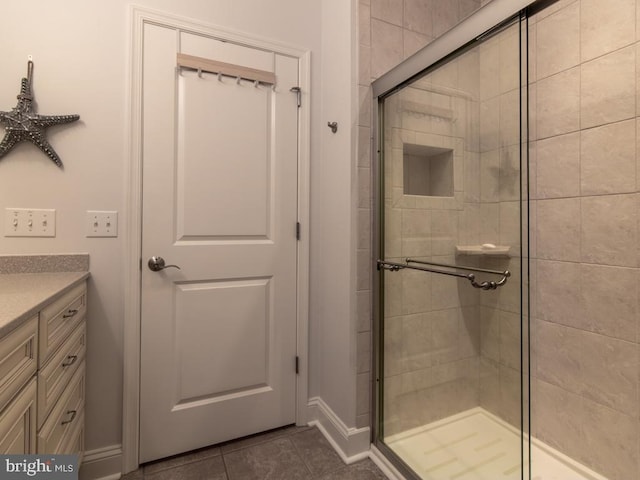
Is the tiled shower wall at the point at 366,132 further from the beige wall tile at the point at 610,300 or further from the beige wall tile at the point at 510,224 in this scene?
the beige wall tile at the point at 610,300

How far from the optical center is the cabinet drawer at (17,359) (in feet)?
2.25

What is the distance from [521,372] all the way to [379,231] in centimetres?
80

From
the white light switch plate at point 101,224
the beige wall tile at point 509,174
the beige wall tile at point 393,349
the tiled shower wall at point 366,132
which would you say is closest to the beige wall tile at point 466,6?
the tiled shower wall at point 366,132

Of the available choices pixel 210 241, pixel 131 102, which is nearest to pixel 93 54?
pixel 131 102

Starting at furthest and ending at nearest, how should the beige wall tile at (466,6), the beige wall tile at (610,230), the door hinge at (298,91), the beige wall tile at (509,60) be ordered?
1. the beige wall tile at (466,6)
2. the door hinge at (298,91)
3. the beige wall tile at (610,230)
4. the beige wall tile at (509,60)

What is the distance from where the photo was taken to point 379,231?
1583 mm

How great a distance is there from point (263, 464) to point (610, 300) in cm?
168

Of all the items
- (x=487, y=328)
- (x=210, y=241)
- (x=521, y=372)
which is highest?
(x=210, y=241)

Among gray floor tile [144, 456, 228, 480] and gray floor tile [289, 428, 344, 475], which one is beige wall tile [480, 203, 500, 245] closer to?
gray floor tile [289, 428, 344, 475]

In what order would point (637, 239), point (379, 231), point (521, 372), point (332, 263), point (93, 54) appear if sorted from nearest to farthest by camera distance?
point (521, 372), point (637, 239), point (93, 54), point (379, 231), point (332, 263)

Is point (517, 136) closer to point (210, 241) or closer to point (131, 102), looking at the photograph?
point (210, 241)

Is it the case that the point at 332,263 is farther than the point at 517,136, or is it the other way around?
the point at 332,263

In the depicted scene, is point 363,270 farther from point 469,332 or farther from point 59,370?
point 59,370

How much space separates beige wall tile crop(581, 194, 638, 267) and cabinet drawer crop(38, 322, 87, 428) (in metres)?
2.06
